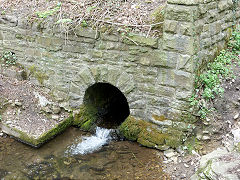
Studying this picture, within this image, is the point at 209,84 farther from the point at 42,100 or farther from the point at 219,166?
the point at 42,100

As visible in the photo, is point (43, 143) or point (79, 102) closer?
point (43, 143)

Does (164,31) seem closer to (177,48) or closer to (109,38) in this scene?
(177,48)

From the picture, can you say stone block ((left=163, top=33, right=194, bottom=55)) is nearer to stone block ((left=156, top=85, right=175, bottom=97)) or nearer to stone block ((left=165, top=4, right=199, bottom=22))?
stone block ((left=165, top=4, right=199, bottom=22))

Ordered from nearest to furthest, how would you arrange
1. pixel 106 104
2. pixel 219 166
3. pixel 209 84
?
pixel 219 166 < pixel 209 84 < pixel 106 104

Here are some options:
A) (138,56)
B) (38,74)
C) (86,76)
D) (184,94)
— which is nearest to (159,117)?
(184,94)

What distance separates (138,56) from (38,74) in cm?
231

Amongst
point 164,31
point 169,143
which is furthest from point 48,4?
point 169,143

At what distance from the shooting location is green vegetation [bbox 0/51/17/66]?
5.83 meters

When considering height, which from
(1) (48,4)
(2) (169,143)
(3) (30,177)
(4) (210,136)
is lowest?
(3) (30,177)

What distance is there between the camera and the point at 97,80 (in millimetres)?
5090

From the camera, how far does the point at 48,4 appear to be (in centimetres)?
576

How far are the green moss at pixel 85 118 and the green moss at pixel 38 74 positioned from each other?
3.34 feet

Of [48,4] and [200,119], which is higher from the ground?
[48,4]

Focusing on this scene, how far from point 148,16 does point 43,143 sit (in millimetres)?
2966
